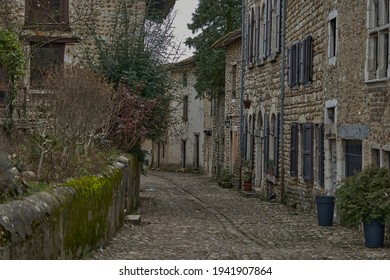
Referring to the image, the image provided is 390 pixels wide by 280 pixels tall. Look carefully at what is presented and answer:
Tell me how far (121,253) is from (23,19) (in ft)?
46.4

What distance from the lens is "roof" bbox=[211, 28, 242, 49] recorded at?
31.6 meters

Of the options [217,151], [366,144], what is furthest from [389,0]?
[217,151]

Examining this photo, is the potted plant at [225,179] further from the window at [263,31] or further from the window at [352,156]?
the window at [352,156]

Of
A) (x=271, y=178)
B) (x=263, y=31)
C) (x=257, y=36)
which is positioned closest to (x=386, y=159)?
(x=271, y=178)

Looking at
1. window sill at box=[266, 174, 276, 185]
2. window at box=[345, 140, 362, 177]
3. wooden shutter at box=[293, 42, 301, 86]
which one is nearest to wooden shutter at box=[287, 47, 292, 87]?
wooden shutter at box=[293, 42, 301, 86]

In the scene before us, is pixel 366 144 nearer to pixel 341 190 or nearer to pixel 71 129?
pixel 341 190

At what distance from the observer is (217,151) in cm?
3841

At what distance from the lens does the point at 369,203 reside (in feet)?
→ 43.3

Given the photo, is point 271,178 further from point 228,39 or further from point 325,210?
point 228,39

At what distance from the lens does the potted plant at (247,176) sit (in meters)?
28.1

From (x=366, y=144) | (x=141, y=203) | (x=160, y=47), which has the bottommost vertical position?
(x=141, y=203)

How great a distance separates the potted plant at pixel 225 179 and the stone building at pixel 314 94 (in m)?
2.75

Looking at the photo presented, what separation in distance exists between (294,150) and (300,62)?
2.19m

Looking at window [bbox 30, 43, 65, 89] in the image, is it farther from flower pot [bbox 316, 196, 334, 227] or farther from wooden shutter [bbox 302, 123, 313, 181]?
flower pot [bbox 316, 196, 334, 227]
